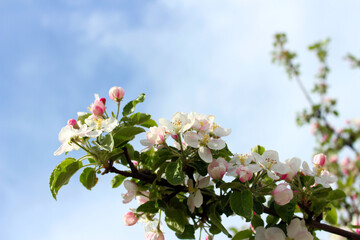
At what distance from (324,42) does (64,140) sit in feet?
17.9

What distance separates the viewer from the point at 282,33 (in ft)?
19.8

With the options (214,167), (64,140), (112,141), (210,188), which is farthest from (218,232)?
(64,140)

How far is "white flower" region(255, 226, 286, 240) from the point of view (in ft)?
4.62

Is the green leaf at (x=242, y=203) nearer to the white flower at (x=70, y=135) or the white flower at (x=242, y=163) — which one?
the white flower at (x=242, y=163)

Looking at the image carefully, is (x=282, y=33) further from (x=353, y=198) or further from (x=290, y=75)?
(x=353, y=198)

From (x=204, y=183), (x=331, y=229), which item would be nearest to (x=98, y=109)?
(x=204, y=183)

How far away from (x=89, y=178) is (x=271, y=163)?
0.70 metres

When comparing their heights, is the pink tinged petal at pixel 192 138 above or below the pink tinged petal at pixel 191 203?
above

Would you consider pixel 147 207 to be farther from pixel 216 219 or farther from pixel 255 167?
pixel 255 167

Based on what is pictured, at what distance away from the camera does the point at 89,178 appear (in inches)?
58.1

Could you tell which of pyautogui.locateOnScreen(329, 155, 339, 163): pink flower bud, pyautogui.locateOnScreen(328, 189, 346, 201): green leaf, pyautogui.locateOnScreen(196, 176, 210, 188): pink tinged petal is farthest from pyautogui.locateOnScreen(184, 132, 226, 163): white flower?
pyautogui.locateOnScreen(329, 155, 339, 163): pink flower bud

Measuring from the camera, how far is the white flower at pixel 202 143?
1.37m

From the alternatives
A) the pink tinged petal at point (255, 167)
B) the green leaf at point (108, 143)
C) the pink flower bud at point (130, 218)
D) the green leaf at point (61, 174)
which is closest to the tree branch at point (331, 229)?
the pink tinged petal at point (255, 167)

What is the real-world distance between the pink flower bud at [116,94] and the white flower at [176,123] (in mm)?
247
